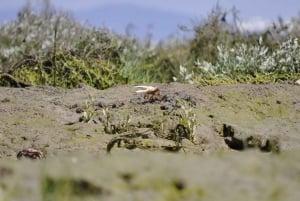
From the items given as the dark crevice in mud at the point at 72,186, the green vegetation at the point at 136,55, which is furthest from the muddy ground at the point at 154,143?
the green vegetation at the point at 136,55

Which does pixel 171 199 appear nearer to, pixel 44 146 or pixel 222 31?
pixel 44 146

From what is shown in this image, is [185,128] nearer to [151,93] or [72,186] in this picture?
[151,93]

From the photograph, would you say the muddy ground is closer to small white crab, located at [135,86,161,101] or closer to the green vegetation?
small white crab, located at [135,86,161,101]

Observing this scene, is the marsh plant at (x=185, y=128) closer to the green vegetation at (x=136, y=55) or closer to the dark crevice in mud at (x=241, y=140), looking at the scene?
the dark crevice in mud at (x=241, y=140)

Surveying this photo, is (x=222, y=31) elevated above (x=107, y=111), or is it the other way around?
(x=222, y=31)

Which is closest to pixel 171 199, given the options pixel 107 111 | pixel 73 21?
pixel 107 111

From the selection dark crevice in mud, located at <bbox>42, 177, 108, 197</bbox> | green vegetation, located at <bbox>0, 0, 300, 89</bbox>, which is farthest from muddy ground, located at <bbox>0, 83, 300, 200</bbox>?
green vegetation, located at <bbox>0, 0, 300, 89</bbox>
